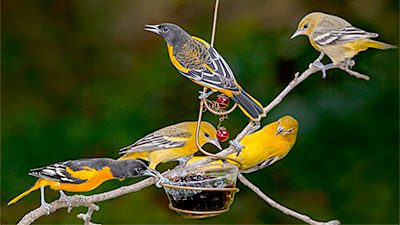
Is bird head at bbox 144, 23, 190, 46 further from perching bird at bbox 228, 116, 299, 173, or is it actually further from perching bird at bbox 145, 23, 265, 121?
perching bird at bbox 228, 116, 299, 173

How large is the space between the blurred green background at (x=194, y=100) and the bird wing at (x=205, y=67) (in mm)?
941

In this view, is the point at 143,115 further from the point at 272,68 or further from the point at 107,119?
the point at 272,68

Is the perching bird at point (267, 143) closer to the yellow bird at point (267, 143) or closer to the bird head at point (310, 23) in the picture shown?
the yellow bird at point (267, 143)

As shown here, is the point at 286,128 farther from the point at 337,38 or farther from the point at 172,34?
the point at 172,34

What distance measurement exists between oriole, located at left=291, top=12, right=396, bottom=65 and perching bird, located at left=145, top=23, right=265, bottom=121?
321 millimetres

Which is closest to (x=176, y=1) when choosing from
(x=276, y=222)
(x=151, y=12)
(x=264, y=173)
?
(x=151, y=12)

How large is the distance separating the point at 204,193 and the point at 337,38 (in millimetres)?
640

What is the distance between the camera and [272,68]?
3146 mm

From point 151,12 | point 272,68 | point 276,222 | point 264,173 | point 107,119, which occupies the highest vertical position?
point 151,12

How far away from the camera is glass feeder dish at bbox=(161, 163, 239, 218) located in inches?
84.7

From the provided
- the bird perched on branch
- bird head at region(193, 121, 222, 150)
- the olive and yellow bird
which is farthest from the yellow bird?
the bird perched on branch

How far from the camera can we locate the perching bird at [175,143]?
2242 mm

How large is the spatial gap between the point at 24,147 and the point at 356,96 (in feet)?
4.73

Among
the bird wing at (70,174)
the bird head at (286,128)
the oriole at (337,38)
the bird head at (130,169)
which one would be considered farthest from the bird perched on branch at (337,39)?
the bird wing at (70,174)
